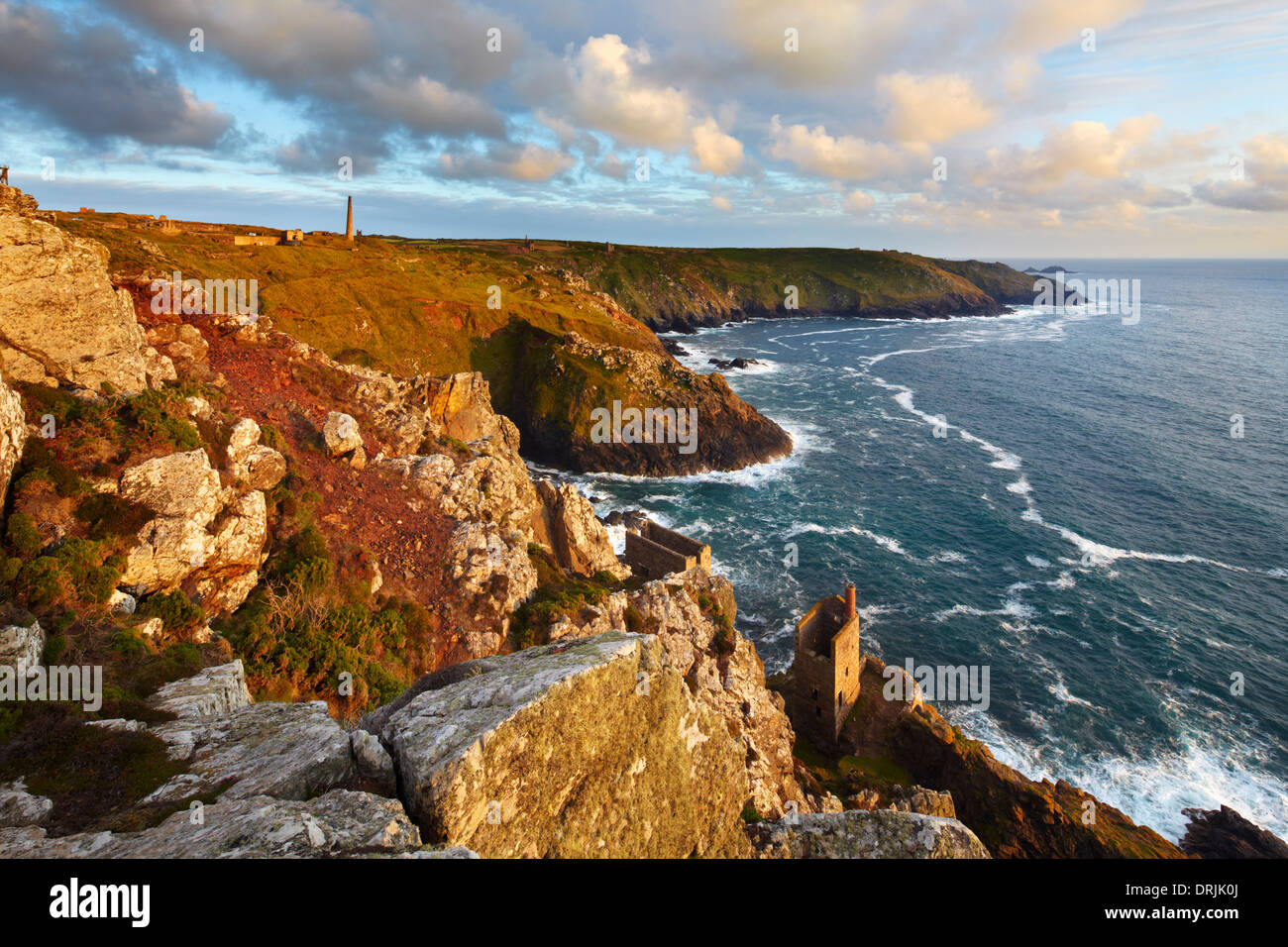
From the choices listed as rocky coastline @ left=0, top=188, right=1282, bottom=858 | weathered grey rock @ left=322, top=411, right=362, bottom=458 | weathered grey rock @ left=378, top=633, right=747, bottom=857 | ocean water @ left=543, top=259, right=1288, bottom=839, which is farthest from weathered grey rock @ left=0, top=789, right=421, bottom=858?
ocean water @ left=543, top=259, right=1288, bottom=839

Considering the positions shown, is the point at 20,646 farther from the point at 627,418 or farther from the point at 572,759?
the point at 627,418

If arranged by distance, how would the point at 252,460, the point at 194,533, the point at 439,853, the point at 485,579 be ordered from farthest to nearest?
the point at 485,579
the point at 252,460
the point at 194,533
the point at 439,853

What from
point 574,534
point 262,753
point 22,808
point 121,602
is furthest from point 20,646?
point 574,534

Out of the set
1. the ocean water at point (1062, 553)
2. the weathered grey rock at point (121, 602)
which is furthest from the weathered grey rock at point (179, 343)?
the ocean water at point (1062, 553)

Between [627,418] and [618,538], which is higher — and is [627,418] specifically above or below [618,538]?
above

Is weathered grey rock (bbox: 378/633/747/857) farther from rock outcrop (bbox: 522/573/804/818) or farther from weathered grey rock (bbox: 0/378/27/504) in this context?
weathered grey rock (bbox: 0/378/27/504)
